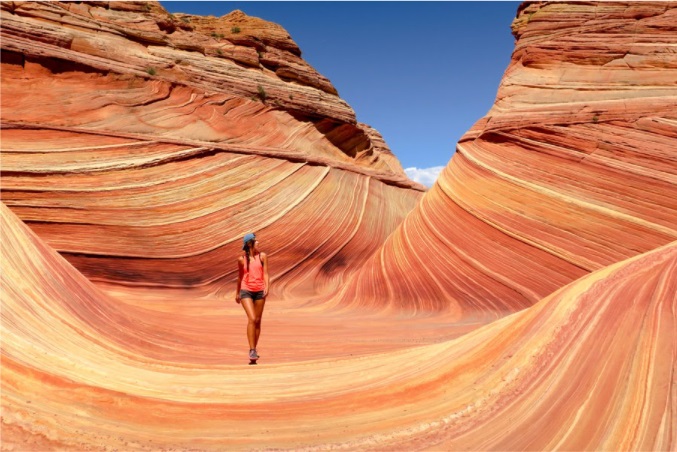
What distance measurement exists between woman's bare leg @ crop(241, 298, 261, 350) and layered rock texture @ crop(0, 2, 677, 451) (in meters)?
0.27

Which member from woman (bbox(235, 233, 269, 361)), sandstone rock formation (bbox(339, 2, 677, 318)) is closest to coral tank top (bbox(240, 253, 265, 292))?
woman (bbox(235, 233, 269, 361))

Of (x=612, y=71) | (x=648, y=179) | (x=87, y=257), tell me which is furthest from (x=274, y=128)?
(x=648, y=179)

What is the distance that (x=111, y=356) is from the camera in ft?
13.5

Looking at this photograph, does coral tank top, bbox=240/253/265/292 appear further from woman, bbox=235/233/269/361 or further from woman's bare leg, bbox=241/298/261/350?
woman's bare leg, bbox=241/298/261/350

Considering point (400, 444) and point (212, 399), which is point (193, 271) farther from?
point (400, 444)

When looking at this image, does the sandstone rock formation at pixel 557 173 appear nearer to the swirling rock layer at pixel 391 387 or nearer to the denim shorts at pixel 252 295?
the swirling rock layer at pixel 391 387

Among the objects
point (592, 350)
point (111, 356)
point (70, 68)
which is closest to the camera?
point (592, 350)

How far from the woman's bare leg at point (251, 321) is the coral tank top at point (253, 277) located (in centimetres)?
12

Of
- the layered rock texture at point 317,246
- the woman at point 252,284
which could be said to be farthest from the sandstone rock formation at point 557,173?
the woman at point 252,284

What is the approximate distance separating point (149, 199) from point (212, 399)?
709 centimetres

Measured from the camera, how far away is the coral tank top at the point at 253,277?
15.8 feet

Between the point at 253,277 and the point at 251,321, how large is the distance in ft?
1.30

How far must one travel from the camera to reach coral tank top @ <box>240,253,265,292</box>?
4.81 m

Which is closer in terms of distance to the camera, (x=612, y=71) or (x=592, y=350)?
(x=592, y=350)
